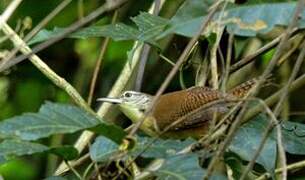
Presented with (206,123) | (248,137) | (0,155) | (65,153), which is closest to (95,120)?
(65,153)

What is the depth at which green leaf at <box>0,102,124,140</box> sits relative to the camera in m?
1.80

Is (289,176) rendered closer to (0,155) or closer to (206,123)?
(206,123)

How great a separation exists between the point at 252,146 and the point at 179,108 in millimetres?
1203

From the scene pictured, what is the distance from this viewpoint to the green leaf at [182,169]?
1.85 meters

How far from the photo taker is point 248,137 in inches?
87.9

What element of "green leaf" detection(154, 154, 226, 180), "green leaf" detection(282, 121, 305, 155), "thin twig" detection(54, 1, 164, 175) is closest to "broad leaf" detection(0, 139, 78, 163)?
"green leaf" detection(154, 154, 226, 180)

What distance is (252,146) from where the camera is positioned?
2.20m

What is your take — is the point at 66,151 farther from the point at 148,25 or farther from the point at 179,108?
the point at 179,108

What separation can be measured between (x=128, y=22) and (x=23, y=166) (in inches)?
37.7

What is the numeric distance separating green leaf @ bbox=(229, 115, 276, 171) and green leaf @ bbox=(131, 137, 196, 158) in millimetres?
157

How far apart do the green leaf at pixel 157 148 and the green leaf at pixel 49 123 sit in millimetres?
89

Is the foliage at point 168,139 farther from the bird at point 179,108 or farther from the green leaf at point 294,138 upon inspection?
the bird at point 179,108

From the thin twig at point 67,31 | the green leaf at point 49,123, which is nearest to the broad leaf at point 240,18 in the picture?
the thin twig at point 67,31

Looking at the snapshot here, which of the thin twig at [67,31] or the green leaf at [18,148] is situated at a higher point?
the thin twig at [67,31]
